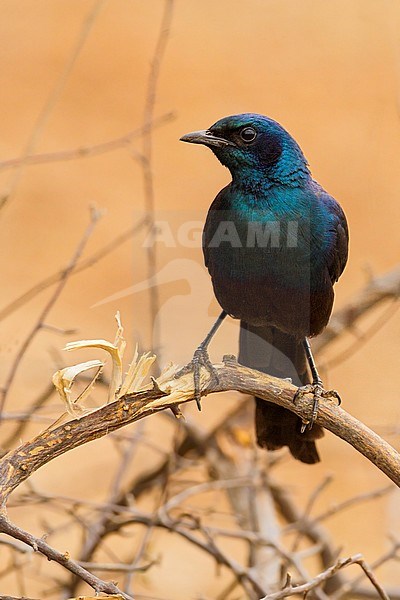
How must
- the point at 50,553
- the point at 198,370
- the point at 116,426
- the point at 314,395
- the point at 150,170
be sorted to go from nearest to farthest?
the point at 50,553
the point at 116,426
the point at 198,370
the point at 314,395
the point at 150,170

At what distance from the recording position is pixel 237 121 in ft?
8.91

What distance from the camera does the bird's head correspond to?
2.71m

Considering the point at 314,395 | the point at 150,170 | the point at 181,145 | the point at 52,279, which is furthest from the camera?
the point at 181,145

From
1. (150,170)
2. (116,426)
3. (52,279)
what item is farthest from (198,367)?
(150,170)

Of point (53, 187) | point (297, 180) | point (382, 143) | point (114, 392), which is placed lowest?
point (114, 392)

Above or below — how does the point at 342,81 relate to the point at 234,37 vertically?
below

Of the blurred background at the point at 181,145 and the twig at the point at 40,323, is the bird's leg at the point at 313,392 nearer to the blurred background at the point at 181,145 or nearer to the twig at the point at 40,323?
the twig at the point at 40,323

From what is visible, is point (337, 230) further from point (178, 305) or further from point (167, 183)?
point (167, 183)

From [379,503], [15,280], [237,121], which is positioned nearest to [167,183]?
[15,280]

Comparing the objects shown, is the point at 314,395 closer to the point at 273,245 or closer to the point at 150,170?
the point at 273,245

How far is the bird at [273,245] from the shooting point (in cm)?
258

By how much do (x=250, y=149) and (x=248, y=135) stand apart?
4 cm

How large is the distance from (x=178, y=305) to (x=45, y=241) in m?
3.90

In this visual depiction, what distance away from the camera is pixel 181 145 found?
7.76m
